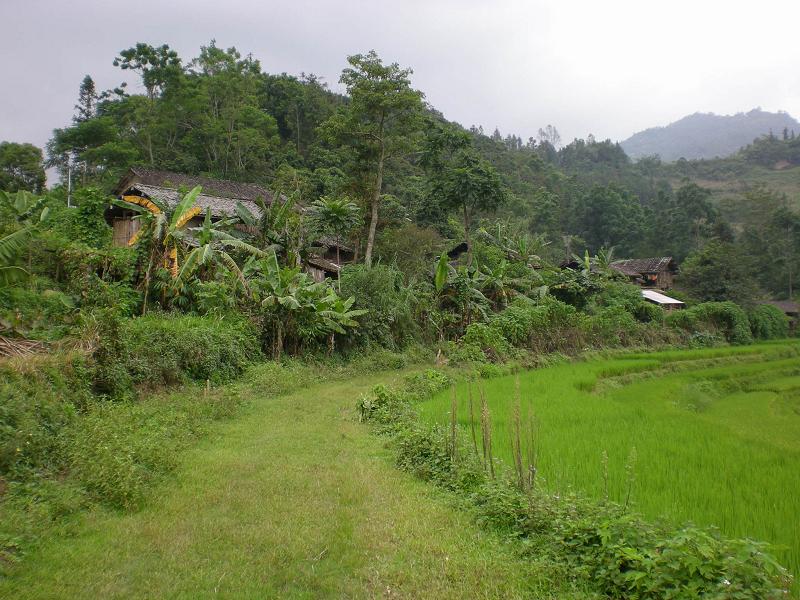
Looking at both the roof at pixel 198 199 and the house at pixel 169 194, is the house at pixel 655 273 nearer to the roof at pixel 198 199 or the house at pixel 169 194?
the house at pixel 169 194

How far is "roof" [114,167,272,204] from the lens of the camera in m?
23.9

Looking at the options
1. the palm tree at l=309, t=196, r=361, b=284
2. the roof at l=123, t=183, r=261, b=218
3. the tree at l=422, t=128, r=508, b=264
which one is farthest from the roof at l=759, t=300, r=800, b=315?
the roof at l=123, t=183, r=261, b=218

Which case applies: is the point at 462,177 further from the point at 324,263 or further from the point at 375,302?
the point at 375,302

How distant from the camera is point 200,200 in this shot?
797 inches

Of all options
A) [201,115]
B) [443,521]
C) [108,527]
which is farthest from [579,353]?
[201,115]

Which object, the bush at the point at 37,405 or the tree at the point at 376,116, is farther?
the tree at the point at 376,116

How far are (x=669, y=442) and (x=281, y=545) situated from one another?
5.88m

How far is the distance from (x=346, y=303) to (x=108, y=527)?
10.8 meters

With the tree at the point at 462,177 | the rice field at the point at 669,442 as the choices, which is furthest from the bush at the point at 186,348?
the tree at the point at 462,177

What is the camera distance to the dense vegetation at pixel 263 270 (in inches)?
279

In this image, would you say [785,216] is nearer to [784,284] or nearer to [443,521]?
[784,284]

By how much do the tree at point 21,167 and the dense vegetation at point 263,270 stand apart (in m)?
0.14

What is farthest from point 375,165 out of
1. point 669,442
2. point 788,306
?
point 788,306

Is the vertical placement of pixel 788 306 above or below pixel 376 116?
below
